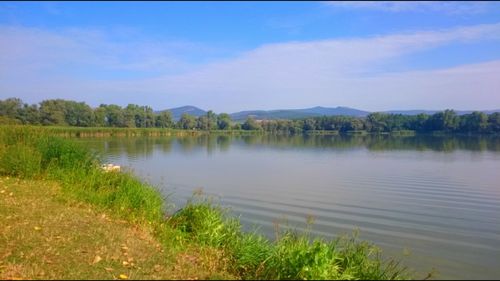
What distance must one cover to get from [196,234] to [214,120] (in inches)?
6632

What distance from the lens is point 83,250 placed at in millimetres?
8656

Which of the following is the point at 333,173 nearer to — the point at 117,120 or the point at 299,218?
the point at 299,218

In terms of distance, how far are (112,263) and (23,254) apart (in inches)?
71.6

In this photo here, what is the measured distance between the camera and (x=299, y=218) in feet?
56.3

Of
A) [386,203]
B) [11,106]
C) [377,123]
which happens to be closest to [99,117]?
[11,106]

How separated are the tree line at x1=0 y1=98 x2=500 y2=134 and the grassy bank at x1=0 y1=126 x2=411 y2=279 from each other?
84.3 meters

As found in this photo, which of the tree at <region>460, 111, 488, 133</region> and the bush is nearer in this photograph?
the bush

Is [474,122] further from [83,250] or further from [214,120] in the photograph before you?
[83,250]

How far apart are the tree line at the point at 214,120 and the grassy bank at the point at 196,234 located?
277 feet

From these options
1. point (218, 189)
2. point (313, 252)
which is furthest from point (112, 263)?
point (218, 189)

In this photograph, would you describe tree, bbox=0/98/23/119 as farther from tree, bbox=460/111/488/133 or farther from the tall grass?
tree, bbox=460/111/488/133

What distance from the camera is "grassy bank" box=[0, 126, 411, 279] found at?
8.19m

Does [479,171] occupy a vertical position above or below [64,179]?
below

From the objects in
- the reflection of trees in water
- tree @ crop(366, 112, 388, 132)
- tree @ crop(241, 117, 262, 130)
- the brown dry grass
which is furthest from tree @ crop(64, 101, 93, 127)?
the brown dry grass
